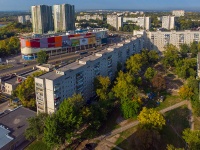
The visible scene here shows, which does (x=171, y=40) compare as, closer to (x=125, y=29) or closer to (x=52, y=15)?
(x=125, y=29)

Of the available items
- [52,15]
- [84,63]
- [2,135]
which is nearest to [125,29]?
[52,15]

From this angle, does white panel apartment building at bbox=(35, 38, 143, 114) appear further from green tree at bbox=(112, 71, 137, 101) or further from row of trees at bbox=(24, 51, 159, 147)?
green tree at bbox=(112, 71, 137, 101)

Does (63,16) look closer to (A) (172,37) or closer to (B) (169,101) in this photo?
(A) (172,37)

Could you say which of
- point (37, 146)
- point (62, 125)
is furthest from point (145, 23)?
point (37, 146)

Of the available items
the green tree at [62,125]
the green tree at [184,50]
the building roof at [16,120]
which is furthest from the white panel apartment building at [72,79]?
the green tree at [184,50]

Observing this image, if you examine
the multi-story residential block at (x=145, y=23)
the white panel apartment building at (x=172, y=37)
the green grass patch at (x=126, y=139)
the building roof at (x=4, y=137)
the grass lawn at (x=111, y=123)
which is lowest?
the green grass patch at (x=126, y=139)

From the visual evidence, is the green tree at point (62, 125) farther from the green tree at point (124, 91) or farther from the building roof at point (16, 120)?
the green tree at point (124, 91)
